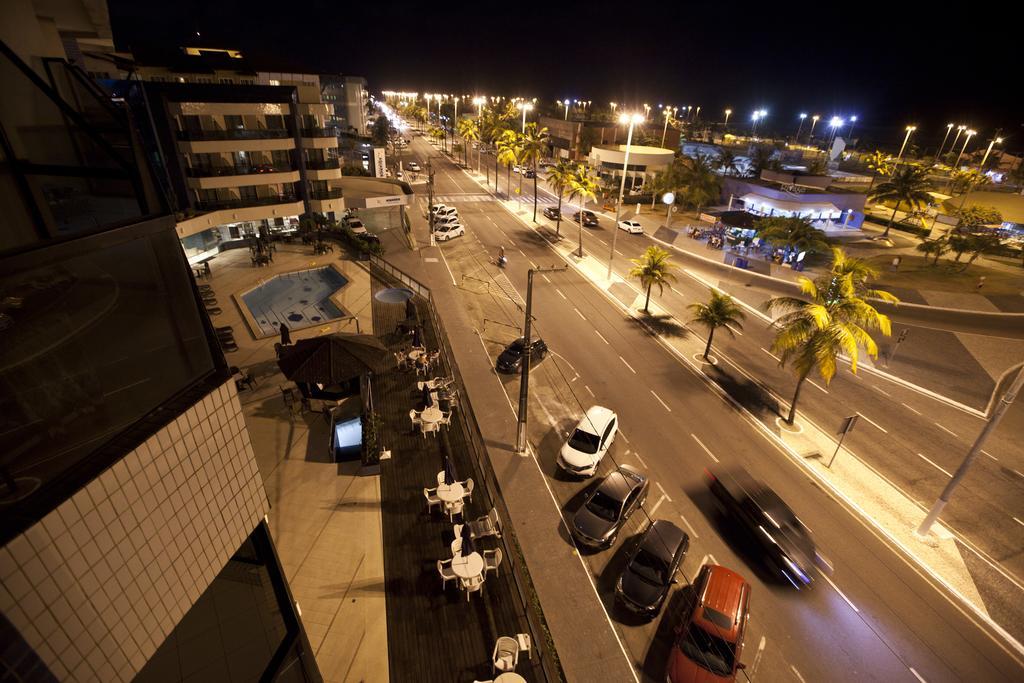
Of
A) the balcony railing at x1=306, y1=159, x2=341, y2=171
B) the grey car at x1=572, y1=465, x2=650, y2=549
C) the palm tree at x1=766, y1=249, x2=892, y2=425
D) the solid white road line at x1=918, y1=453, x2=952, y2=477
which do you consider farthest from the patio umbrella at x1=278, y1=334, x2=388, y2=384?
the balcony railing at x1=306, y1=159, x2=341, y2=171

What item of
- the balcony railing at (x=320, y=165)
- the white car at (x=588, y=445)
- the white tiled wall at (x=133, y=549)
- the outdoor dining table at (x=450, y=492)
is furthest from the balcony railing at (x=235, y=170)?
the white tiled wall at (x=133, y=549)

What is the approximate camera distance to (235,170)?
34250mm

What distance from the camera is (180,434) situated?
568 cm

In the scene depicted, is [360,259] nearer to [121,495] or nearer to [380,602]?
[380,602]

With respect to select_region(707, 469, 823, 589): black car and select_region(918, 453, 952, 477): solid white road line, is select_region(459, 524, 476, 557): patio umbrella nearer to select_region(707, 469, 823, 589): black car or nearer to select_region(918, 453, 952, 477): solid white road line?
select_region(707, 469, 823, 589): black car

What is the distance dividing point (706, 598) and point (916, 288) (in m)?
38.5

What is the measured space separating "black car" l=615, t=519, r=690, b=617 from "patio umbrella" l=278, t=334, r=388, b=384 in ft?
38.0

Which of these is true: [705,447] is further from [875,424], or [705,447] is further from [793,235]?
[793,235]

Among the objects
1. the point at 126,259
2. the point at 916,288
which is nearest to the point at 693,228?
the point at 916,288

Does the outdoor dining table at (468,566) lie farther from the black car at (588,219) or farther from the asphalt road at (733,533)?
the black car at (588,219)

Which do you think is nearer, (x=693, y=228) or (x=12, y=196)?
(x=12, y=196)

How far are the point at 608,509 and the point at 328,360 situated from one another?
11793 mm

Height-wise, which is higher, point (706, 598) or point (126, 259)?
point (126, 259)

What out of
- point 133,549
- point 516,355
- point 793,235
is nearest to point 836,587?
point 516,355
